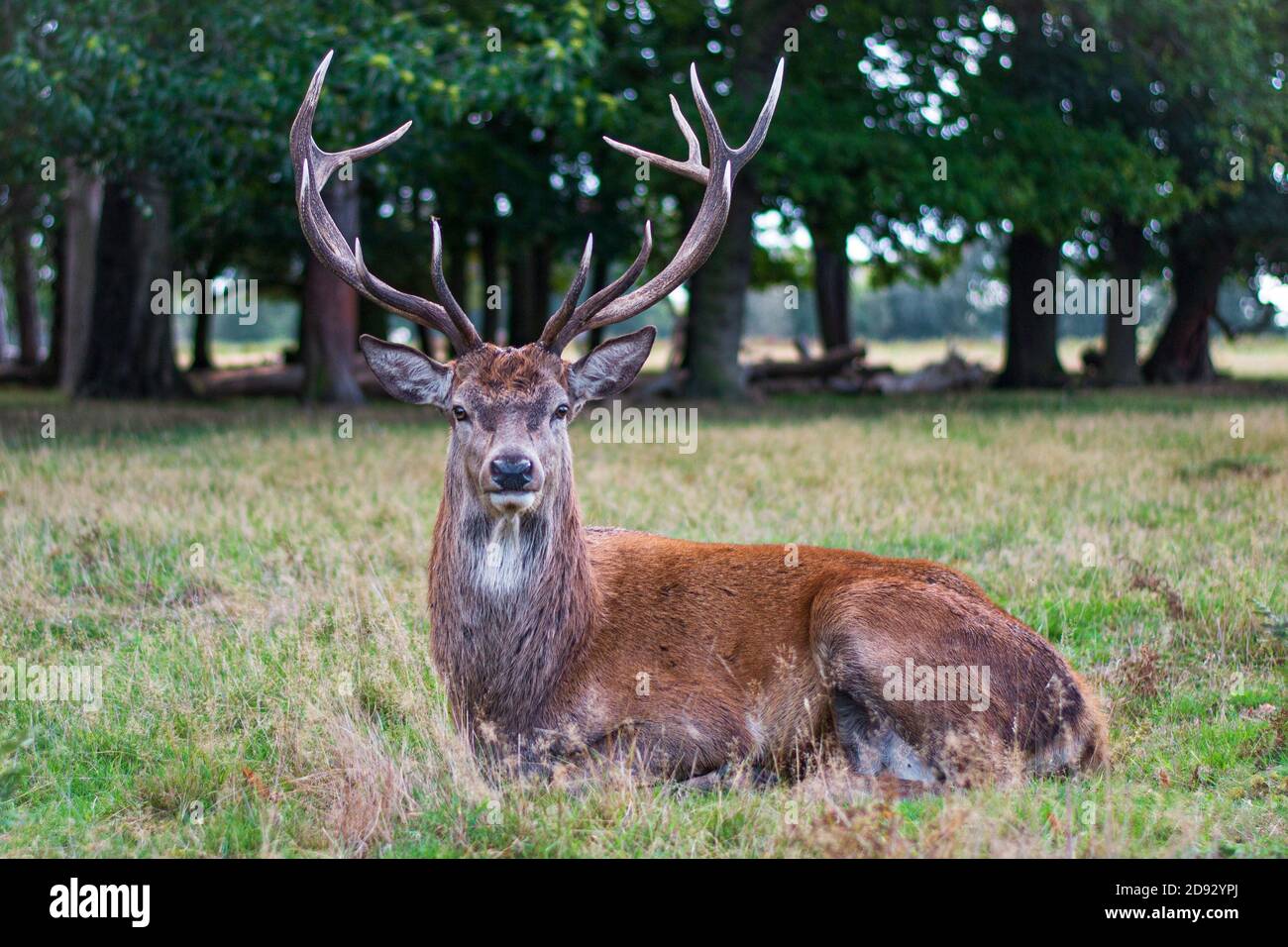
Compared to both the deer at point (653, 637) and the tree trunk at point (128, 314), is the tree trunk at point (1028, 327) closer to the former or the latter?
the tree trunk at point (128, 314)

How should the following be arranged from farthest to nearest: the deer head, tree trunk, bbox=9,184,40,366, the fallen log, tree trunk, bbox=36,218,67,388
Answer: tree trunk, bbox=9,184,40,366
tree trunk, bbox=36,218,67,388
the fallen log
the deer head

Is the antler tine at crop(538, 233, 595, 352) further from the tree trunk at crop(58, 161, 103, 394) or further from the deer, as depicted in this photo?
the tree trunk at crop(58, 161, 103, 394)

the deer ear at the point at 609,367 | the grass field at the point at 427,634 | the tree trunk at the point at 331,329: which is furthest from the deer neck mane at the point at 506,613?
the tree trunk at the point at 331,329

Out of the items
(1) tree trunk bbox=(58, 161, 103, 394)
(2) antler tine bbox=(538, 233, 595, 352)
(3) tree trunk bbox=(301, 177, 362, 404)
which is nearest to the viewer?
(2) antler tine bbox=(538, 233, 595, 352)

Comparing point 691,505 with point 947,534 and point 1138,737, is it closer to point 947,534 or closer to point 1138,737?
point 947,534

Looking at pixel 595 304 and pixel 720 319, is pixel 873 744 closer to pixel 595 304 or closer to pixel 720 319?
pixel 595 304

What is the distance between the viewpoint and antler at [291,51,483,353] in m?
4.72

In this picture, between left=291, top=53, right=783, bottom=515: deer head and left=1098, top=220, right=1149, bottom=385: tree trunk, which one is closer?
left=291, top=53, right=783, bottom=515: deer head

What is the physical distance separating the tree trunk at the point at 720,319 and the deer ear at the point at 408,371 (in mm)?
14906

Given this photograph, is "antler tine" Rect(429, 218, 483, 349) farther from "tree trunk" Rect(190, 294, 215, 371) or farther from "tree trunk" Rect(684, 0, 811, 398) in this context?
"tree trunk" Rect(190, 294, 215, 371)

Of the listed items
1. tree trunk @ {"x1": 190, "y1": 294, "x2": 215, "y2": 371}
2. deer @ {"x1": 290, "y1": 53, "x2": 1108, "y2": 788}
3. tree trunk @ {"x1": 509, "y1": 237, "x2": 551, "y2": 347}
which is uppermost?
tree trunk @ {"x1": 509, "y1": 237, "x2": 551, "y2": 347}

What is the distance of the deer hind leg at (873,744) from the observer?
4.35m

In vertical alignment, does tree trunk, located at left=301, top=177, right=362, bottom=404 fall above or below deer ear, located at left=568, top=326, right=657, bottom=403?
above

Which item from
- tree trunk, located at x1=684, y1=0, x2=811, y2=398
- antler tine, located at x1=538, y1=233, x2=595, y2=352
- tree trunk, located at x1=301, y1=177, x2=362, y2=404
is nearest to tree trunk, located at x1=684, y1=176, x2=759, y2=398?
tree trunk, located at x1=684, y1=0, x2=811, y2=398
